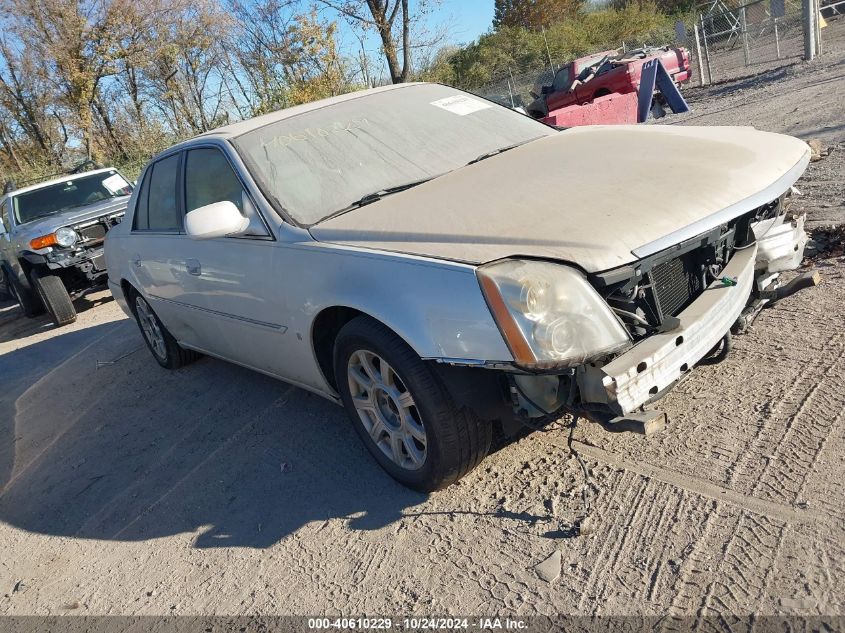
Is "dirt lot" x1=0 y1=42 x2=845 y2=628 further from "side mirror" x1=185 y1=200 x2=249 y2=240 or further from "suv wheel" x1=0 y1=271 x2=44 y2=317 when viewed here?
"suv wheel" x1=0 y1=271 x2=44 y2=317

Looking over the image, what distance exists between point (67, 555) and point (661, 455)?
277 centimetres

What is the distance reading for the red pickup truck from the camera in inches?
656

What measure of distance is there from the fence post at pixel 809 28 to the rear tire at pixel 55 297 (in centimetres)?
1631

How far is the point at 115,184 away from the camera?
9914mm

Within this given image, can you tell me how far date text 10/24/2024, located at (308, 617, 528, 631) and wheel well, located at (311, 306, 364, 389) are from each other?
1124 mm

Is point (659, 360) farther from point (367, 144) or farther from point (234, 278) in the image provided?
point (234, 278)

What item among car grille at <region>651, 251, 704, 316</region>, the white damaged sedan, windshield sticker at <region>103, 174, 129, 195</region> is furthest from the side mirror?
windshield sticker at <region>103, 174, 129, 195</region>

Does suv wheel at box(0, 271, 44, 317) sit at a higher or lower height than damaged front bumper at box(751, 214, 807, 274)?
lower

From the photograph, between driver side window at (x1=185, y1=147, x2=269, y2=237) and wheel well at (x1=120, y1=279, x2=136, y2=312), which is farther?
wheel well at (x1=120, y1=279, x2=136, y2=312)

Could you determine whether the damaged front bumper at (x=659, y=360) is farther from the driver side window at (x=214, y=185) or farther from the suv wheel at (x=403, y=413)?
the driver side window at (x=214, y=185)

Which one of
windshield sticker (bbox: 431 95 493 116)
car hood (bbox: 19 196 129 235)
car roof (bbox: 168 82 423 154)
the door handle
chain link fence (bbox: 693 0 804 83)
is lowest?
chain link fence (bbox: 693 0 804 83)

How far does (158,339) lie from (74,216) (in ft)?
14.2

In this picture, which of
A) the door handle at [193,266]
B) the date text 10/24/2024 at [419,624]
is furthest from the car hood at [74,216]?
the date text 10/24/2024 at [419,624]

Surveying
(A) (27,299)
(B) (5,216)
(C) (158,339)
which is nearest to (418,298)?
(C) (158,339)
